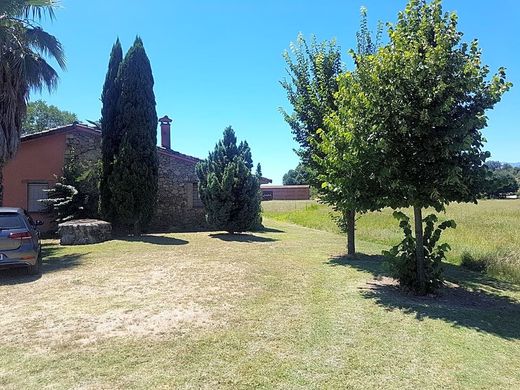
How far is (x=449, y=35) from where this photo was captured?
6.55m

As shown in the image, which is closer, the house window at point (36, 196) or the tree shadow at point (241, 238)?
the tree shadow at point (241, 238)

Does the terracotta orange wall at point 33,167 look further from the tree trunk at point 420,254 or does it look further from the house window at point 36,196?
the tree trunk at point 420,254

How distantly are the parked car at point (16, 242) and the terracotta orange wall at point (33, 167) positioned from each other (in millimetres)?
9463

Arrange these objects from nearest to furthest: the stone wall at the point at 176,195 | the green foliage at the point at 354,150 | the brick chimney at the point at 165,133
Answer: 1. the green foliage at the point at 354,150
2. the stone wall at the point at 176,195
3. the brick chimney at the point at 165,133

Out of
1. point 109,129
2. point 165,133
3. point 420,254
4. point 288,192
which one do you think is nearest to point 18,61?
point 109,129

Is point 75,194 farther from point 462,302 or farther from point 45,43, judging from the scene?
point 462,302

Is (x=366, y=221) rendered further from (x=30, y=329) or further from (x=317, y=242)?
(x=30, y=329)

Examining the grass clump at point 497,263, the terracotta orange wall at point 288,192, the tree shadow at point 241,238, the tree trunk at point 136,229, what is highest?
the terracotta orange wall at point 288,192

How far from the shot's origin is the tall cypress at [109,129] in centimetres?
1595

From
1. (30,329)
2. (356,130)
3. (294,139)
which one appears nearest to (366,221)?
(294,139)

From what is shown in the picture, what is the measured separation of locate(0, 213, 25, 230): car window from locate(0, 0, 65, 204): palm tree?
508 cm

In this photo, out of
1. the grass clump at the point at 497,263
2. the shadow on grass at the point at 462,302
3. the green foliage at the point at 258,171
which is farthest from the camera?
the green foliage at the point at 258,171

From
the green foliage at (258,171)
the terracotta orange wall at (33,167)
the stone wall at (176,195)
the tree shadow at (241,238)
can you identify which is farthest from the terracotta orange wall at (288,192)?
the tree shadow at (241,238)

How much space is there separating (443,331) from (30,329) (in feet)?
17.3
